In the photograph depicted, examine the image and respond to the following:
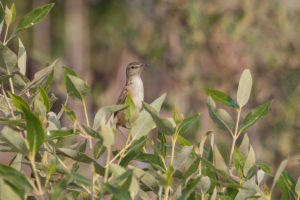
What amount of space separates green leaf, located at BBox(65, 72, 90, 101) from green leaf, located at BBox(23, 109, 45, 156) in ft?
0.84

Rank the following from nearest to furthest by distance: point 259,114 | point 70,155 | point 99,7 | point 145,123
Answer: point 70,155 → point 145,123 → point 259,114 → point 99,7

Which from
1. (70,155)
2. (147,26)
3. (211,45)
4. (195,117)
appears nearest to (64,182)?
(70,155)

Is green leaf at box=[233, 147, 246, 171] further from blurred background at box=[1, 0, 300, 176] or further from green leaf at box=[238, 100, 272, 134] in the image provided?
blurred background at box=[1, 0, 300, 176]

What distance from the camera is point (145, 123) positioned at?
1615 millimetres

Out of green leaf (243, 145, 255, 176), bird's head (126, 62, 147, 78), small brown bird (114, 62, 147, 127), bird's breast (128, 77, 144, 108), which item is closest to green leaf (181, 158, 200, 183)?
green leaf (243, 145, 255, 176)

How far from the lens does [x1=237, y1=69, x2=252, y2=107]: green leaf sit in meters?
1.71

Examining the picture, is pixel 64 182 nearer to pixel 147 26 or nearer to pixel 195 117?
pixel 195 117

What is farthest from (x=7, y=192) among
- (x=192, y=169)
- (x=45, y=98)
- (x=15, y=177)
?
(x=192, y=169)

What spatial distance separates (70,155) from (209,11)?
15.9ft

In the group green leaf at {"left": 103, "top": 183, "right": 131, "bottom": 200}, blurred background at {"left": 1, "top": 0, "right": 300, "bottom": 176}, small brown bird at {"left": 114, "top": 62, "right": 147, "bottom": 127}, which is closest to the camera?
green leaf at {"left": 103, "top": 183, "right": 131, "bottom": 200}

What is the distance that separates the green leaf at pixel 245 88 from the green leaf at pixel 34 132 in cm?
70

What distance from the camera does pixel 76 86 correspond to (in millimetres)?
1576

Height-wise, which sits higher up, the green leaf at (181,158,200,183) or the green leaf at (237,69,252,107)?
the green leaf at (237,69,252,107)

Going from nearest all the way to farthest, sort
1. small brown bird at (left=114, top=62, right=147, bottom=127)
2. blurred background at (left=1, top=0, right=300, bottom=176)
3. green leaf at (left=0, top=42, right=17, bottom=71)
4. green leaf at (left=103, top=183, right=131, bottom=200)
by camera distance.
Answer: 1. green leaf at (left=103, top=183, right=131, bottom=200)
2. green leaf at (left=0, top=42, right=17, bottom=71)
3. small brown bird at (left=114, top=62, right=147, bottom=127)
4. blurred background at (left=1, top=0, right=300, bottom=176)
